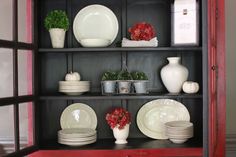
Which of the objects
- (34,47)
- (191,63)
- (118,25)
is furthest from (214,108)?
(34,47)

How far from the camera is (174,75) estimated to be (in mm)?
2305

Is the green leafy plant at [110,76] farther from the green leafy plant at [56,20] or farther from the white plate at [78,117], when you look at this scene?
the green leafy plant at [56,20]

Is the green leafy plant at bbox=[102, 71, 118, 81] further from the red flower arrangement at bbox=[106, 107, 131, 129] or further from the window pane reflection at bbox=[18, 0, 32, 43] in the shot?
the window pane reflection at bbox=[18, 0, 32, 43]

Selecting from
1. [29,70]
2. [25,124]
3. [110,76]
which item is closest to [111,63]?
[110,76]

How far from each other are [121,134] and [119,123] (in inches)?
3.2

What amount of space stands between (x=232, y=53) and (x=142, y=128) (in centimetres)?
87

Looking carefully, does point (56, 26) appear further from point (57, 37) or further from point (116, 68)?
point (116, 68)

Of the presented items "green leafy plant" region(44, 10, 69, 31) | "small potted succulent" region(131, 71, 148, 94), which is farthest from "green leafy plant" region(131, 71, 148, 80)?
"green leafy plant" region(44, 10, 69, 31)

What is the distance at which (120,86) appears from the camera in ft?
7.58

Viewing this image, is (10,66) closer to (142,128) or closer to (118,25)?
(118,25)

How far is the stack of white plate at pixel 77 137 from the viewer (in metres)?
2.25

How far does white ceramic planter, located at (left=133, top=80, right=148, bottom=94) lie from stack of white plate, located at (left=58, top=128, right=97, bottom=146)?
40 cm

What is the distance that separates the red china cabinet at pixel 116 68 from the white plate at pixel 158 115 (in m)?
0.05

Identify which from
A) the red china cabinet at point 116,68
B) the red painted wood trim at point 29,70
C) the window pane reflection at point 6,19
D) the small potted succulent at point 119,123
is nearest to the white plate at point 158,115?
the red china cabinet at point 116,68
